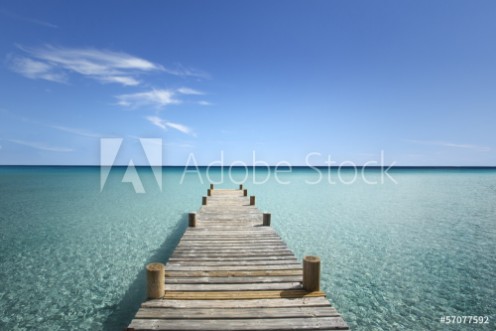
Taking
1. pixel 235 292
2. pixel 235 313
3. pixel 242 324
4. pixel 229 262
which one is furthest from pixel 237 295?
Result: pixel 229 262

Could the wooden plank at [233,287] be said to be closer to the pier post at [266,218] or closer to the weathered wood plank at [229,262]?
the weathered wood plank at [229,262]

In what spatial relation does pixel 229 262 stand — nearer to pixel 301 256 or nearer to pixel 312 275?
pixel 312 275

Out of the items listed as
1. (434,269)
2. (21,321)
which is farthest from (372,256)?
(21,321)

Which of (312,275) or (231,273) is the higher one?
(312,275)

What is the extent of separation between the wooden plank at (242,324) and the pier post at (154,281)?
2.40ft

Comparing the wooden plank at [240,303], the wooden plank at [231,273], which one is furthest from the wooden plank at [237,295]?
the wooden plank at [231,273]

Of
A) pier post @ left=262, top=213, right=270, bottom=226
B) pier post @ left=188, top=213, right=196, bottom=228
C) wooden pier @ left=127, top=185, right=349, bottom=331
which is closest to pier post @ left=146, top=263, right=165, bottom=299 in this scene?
wooden pier @ left=127, top=185, right=349, bottom=331

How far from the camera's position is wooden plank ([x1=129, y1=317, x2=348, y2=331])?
4.92m

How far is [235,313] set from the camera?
5.36m

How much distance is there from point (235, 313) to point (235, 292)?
0.87m

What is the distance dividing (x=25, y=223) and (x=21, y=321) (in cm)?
1466

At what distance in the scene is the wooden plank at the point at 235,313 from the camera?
5.22 metres

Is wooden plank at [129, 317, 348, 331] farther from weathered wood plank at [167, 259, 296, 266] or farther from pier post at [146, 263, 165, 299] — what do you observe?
weathered wood plank at [167, 259, 296, 266]

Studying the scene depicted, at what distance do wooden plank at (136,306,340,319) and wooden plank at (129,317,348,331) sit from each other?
97 mm
